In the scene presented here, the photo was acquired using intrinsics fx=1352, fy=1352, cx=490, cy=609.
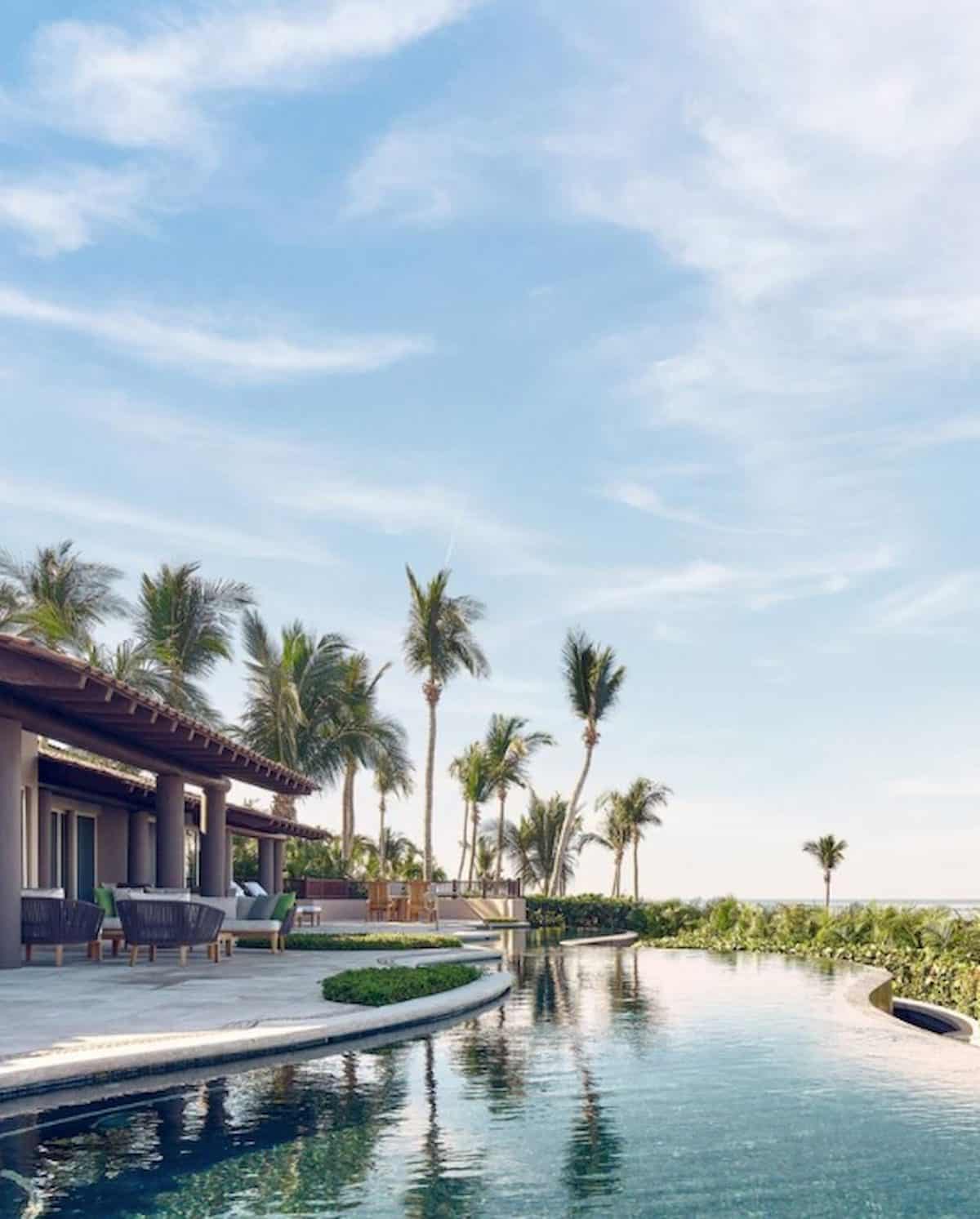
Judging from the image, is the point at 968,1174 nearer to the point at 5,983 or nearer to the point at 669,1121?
the point at 669,1121

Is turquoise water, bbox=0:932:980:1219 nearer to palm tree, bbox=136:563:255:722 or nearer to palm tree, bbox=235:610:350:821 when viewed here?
palm tree, bbox=136:563:255:722

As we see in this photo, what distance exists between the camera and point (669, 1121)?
316 inches

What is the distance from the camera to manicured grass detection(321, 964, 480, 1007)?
12211 mm

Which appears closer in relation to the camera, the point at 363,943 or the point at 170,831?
the point at 363,943

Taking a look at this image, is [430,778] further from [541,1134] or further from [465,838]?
[541,1134]

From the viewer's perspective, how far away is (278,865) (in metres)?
37.2

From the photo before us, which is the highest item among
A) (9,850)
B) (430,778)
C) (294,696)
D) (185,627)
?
(185,627)

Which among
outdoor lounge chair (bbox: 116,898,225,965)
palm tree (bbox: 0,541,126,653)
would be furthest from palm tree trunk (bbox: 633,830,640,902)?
outdoor lounge chair (bbox: 116,898,225,965)

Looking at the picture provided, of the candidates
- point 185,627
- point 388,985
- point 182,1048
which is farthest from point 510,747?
point 182,1048

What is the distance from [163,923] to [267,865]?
2006cm

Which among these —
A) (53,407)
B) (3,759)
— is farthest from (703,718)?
(3,759)

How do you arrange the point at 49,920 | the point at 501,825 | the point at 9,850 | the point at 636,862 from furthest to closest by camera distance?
the point at 636,862 → the point at 501,825 → the point at 49,920 → the point at 9,850

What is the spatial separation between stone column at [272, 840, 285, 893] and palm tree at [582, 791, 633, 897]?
2211 centimetres

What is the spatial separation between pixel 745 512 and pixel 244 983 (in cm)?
1865
